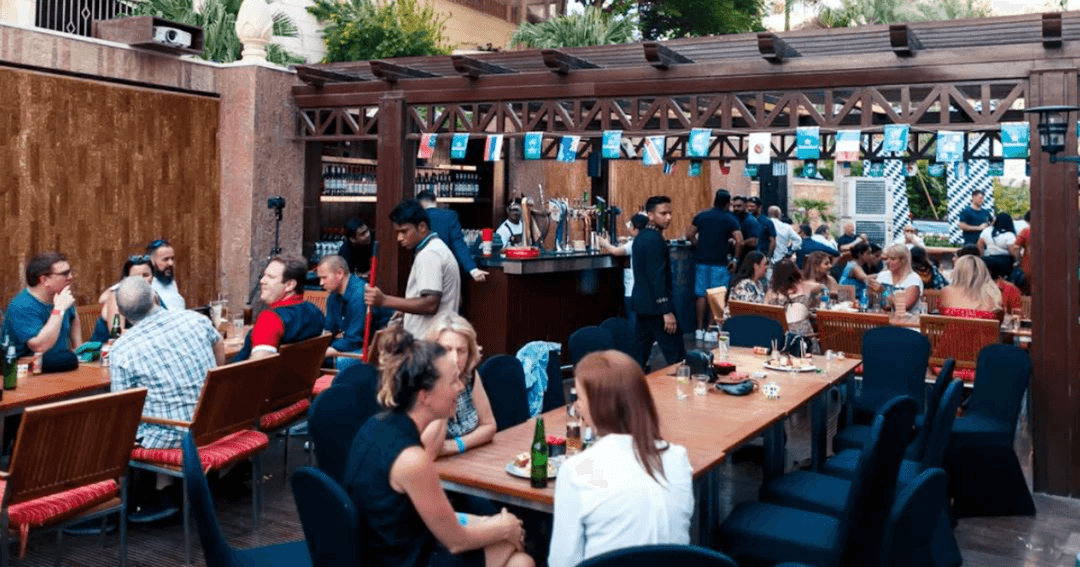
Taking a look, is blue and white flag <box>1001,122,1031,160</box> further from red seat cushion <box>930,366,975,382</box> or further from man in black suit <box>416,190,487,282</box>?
man in black suit <box>416,190,487,282</box>

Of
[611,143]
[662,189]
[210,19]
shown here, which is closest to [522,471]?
[611,143]

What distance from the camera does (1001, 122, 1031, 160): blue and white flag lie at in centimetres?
686

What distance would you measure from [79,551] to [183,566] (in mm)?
581

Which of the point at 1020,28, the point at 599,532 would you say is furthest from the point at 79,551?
the point at 1020,28

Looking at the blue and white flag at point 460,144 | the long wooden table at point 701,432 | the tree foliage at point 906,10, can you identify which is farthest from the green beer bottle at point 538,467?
the tree foliage at point 906,10

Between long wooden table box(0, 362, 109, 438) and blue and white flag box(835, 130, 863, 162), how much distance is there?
5645 millimetres

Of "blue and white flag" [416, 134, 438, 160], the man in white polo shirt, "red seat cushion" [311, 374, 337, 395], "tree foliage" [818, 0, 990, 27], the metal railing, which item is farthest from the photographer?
"tree foliage" [818, 0, 990, 27]

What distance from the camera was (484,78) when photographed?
9500 millimetres

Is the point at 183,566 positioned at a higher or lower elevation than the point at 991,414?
lower

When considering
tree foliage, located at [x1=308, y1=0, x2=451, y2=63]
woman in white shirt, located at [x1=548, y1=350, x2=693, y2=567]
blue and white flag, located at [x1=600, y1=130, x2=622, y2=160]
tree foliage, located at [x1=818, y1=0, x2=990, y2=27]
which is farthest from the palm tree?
woman in white shirt, located at [x1=548, y1=350, x2=693, y2=567]

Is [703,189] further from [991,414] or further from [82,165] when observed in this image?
[991,414]

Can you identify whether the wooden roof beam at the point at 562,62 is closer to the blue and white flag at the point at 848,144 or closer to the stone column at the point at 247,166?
the blue and white flag at the point at 848,144

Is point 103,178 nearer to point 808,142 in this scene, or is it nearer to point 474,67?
point 474,67

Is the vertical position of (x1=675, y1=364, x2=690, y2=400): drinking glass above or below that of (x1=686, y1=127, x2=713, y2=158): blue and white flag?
below
